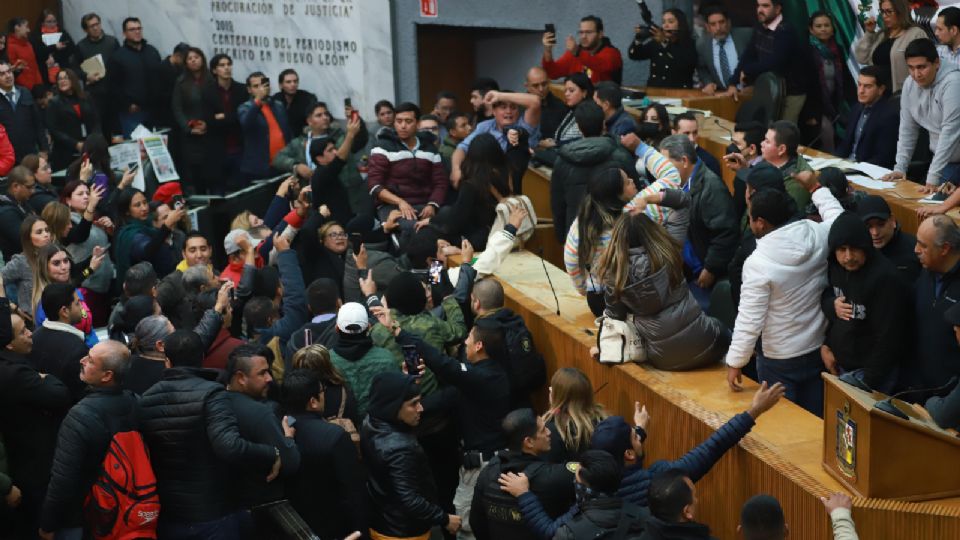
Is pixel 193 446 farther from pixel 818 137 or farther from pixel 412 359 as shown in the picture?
pixel 818 137

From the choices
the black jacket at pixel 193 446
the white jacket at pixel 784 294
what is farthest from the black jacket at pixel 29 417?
the white jacket at pixel 784 294

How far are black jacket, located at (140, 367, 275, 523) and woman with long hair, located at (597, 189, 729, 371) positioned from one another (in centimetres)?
218

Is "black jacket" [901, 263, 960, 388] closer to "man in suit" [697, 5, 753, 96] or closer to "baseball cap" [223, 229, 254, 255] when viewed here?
"baseball cap" [223, 229, 254, 255]

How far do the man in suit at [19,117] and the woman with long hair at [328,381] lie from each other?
7554 mm

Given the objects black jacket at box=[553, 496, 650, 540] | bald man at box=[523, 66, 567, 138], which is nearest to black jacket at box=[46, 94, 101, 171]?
bald man at box=[523, 66, 567, 138]

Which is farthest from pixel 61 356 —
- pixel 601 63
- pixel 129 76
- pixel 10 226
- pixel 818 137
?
pixel 129 76

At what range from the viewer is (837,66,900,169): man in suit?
1038 cm

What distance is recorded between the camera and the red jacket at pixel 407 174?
11211mm

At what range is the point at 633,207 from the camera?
855 cm

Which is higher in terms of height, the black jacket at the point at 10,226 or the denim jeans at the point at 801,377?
the black jacket at the point at 10,226

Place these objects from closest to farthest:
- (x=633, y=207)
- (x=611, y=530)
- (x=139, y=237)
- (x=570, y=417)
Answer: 1. (x=611, y=530)
2. (x=570, y=417)
3. (x=633, y=207)
4. (x=139, y=237)

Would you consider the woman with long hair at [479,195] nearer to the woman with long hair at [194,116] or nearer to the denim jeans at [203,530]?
the denim jeans at [203,530]

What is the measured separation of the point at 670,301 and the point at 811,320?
0.78 meters

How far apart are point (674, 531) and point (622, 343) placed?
7.65 feet
